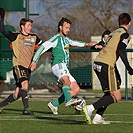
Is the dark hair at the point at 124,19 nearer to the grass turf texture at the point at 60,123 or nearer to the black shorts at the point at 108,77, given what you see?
the black shorts at the point at 108,77

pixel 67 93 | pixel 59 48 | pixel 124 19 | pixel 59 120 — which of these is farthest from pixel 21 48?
pixel 124 19

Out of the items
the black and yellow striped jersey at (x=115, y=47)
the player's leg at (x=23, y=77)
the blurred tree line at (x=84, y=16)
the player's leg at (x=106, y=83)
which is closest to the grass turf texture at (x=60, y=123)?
the player's leg at (x=23, y=77)

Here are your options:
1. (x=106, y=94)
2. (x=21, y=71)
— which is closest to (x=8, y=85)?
(x=21, y=71)

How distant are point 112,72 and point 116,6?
33.4 m

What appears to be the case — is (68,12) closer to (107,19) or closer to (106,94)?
(107,19)

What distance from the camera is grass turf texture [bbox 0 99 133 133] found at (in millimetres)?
9578

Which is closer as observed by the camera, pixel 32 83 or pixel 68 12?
pixel 32 83

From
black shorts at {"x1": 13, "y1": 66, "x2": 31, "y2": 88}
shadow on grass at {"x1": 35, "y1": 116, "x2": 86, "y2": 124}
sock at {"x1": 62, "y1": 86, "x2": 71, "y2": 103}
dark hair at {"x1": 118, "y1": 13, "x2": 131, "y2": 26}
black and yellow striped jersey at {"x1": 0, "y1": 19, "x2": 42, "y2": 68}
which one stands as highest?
dark hair at {"x1": 118, "y1": 13, "x2": 131, "y2": 26}

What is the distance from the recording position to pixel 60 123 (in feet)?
35.1

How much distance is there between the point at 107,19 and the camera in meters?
44.4

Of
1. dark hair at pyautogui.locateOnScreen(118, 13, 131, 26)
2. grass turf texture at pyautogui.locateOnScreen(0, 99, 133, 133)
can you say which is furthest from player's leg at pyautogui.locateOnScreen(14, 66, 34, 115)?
dark hair at pyautogui.locateOnScreen(118, 13, 131, 26)

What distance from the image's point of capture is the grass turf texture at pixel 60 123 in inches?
377

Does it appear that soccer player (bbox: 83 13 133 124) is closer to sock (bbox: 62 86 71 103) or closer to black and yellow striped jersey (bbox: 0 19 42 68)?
sock (bbox: 62 86 71 103)

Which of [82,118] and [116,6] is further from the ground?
[116,6]
